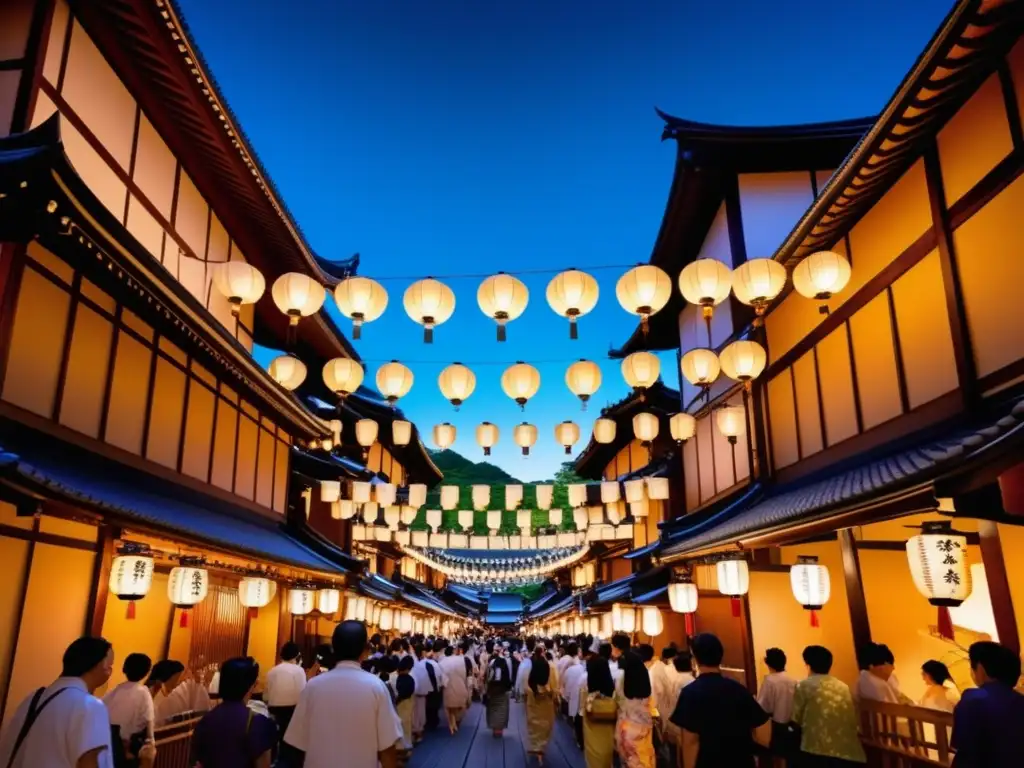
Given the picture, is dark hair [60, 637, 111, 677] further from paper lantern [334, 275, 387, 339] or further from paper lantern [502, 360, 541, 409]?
paper lantern [502, 360, 541, 409]

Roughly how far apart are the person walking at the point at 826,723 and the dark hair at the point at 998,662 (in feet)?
8.68

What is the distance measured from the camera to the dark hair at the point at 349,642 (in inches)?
216

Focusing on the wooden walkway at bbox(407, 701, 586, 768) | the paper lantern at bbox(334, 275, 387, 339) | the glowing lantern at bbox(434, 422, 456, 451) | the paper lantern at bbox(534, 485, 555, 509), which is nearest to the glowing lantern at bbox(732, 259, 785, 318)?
the paper lantern at bbox(334, 275, 387, 339)

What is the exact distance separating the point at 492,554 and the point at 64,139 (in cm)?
7305

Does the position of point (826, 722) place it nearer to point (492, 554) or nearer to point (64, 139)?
point (64, 139)

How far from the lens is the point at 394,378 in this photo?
15.0m

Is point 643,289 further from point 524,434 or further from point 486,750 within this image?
point 486,750

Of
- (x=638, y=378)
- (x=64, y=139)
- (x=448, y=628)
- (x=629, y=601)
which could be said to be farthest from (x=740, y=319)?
(x=448, y=628)

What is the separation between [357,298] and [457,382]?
132 inches

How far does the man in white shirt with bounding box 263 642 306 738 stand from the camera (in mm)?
10961

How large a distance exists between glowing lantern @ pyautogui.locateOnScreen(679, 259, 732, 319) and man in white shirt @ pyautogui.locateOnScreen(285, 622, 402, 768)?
8.33 metres

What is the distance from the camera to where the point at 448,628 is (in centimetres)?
6600

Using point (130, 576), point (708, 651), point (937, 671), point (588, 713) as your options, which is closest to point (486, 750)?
point (588, 713)

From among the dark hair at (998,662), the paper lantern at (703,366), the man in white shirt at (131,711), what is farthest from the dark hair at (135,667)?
the paper lantern at (703,366)
